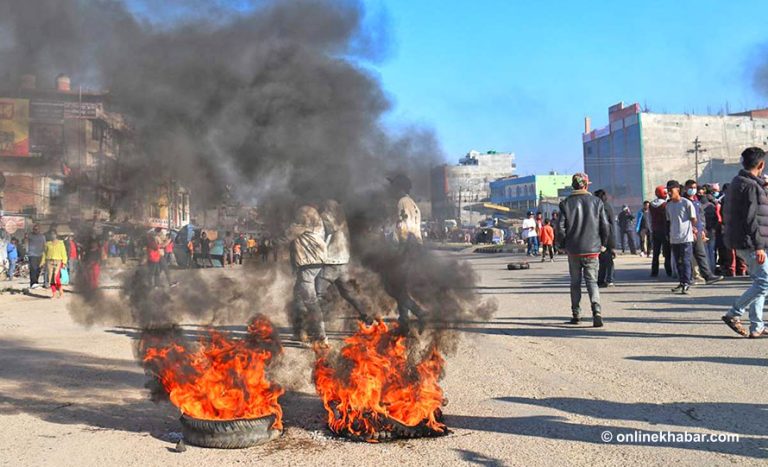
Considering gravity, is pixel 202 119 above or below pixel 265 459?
above

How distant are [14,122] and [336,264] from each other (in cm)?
291

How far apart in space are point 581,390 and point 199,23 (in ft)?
13.1

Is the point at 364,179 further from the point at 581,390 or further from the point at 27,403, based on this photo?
the point at 27,403

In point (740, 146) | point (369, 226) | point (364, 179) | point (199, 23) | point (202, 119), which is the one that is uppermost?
point (740, 146)

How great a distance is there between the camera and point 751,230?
620cm

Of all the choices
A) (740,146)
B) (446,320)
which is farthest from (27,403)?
(740,146)

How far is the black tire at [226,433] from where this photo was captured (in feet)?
12.4

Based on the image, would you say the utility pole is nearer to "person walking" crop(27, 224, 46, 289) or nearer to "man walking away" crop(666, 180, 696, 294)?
"man walking away" crop(666, 180, 696, 294)

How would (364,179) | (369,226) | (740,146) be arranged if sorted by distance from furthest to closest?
1. (740,146)
2. (369,226)
3. (364,179)

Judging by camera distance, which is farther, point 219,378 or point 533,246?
point 533,246

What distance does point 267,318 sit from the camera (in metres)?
4.72

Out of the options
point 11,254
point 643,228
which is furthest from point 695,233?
point 11,254

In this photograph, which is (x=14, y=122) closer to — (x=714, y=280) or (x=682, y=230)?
(x=682, y=230)

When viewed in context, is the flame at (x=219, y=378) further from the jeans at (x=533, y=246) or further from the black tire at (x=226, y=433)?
the jeans at (x=533, y=246)
